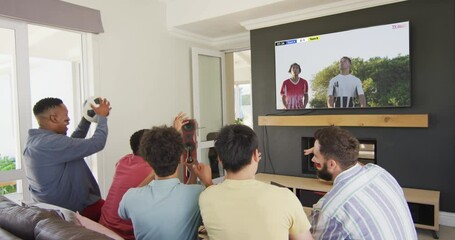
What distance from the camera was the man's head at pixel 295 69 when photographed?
3811 mm

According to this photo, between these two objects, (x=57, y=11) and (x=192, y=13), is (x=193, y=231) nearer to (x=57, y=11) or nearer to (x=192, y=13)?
(x=57, y=11)

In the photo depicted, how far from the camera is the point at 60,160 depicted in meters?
1.95

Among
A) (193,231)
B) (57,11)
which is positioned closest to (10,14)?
(57,11)

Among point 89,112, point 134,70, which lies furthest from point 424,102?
point 134,70

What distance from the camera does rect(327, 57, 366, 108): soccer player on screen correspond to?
3408 mm

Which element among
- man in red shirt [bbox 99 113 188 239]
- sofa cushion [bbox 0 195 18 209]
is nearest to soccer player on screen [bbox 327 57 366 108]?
Answer: man in red shirt [bbox 99 113 188 239]

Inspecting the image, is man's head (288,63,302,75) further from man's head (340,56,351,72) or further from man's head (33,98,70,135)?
man's head (33,98,70,135)

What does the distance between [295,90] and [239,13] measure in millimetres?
1159

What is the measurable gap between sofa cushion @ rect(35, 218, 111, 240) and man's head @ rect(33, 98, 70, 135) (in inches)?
33.0

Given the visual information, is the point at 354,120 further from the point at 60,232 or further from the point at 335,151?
the point at 60,232

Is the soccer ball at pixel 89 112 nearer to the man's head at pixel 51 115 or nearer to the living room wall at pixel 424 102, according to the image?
the man's head at pixel 51 115

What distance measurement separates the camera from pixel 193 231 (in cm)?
138

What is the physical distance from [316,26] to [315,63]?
46 centimetres

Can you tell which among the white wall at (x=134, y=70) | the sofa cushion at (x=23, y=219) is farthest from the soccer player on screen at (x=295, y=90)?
the sofa cushion at (x=23, y=219)
